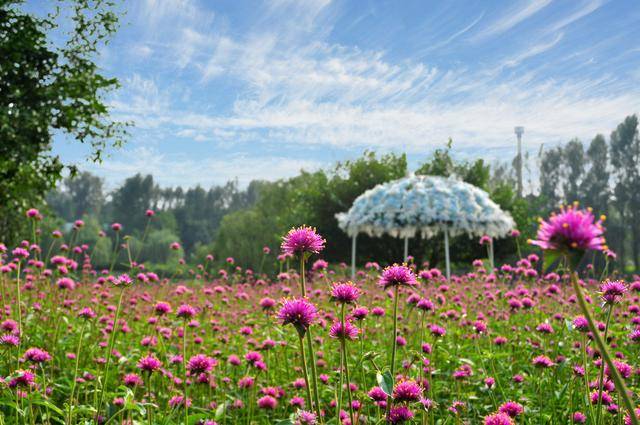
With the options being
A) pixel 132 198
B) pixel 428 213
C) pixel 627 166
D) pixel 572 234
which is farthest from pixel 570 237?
pixel 132 198

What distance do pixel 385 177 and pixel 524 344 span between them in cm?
1747

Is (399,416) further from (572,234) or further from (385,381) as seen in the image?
(572,234)

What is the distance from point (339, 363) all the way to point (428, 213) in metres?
9.24

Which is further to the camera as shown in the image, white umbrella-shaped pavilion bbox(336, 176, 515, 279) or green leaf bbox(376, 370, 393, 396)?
white umbrella-shaped pavilion bbox(336, 176, 515, 279)

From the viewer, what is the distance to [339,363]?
12.2ft

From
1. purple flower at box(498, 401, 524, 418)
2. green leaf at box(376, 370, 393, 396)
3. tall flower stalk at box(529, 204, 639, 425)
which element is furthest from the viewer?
purple flower at box(498, 401, 524, 418)

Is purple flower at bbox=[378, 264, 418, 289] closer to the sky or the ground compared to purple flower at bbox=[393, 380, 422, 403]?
closer to the sky

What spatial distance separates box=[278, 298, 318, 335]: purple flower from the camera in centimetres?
152

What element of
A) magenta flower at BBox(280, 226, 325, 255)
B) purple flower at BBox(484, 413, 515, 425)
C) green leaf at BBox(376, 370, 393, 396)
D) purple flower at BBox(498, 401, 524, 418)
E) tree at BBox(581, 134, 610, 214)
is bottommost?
purple flower at BBox(498, 401, 524, 418)

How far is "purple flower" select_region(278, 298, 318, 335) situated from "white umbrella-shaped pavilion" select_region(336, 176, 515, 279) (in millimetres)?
10791

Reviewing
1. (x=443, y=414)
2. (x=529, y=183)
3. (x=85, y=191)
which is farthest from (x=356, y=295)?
(x=85, y=191)

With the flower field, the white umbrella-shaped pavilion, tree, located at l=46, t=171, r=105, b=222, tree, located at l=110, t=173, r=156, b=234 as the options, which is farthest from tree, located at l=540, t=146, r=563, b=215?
tree, located at l=46, t=171, r=105, b=222

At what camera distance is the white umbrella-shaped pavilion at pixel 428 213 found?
12.5 metres

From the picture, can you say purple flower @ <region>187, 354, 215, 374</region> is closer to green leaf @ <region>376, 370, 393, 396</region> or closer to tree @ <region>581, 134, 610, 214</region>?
green leaf @ <region>376, 370, 393, 396</region>
